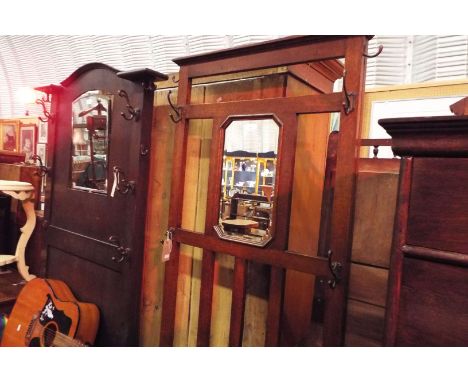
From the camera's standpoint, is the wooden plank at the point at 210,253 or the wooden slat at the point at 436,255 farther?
the wooden plank at the point at 210,253

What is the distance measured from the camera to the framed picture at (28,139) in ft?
16.0

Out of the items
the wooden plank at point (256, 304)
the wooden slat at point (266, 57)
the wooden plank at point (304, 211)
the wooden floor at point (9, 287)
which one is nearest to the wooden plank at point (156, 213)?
the wooden slat at point (266, 57)

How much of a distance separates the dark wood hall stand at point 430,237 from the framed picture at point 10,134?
5.67 m

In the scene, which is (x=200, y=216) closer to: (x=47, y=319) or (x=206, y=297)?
(x=206, y=297)

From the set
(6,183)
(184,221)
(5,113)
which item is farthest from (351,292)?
(5,113)

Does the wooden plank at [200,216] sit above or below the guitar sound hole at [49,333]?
above

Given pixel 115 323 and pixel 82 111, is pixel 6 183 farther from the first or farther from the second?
pixel 115 323

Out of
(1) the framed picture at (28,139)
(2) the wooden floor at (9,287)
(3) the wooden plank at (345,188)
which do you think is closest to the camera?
(3) the wooden plank at (345,188)

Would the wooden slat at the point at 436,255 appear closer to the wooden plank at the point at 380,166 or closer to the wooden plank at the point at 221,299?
the wooden plank at the point at 380,166

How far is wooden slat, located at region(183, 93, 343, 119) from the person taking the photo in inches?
52.4

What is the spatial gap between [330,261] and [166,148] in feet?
4.16

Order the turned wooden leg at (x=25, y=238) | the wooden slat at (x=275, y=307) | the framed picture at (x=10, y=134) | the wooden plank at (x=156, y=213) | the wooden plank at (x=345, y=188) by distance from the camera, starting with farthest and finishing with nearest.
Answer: the framed picture at (x=10, y=134) → the turned wooden leg at (x=25, y=238) → the wooden plank at (x=156, y=213) → the wooden slat at (x=275, y=307) → the wooden plank at (x=345, y=188)

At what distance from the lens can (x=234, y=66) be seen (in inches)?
63.1

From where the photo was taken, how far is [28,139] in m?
4.96
